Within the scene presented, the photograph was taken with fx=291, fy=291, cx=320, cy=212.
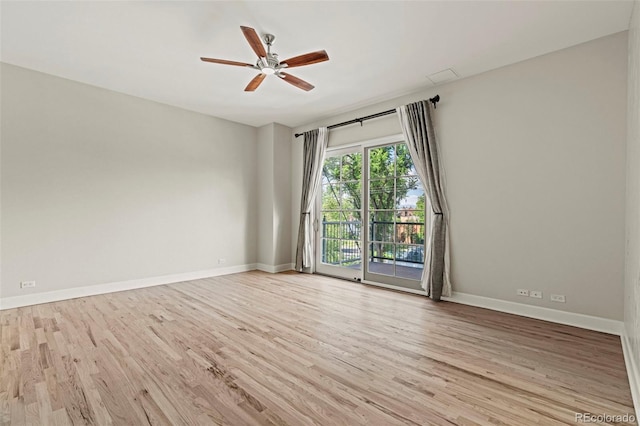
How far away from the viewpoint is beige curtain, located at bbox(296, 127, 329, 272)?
217 inches

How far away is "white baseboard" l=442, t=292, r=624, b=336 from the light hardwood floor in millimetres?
151

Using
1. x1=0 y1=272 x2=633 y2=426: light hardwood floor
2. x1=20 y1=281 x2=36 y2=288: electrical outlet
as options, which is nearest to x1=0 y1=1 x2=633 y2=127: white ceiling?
x1=20 y1=281 x2=36 y2=288: electrical outlet

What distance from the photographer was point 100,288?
13.6 feet

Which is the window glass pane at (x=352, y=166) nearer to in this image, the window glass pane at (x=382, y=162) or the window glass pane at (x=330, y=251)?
the window glass pane at (x=382, y=162)

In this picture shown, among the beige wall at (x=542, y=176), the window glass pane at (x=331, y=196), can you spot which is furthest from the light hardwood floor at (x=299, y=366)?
the window glass pane at (x=331, y=196)

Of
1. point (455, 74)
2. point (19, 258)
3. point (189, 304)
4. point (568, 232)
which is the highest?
point (455, 74)

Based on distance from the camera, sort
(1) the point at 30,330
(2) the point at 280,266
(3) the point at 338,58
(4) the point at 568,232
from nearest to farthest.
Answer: (1) the point at 30,330 → (4) the point at 568,232 → (3) the point at 338,58 → (2) the point at 280,266

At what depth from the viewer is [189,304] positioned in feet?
12.2

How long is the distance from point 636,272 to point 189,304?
4.26 meters

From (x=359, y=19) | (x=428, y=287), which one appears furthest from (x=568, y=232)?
(x=359, y=19)

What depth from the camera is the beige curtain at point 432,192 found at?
12.7ft

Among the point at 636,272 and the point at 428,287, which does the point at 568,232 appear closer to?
the point at 636,272

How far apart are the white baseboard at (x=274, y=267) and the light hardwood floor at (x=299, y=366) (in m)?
2.13

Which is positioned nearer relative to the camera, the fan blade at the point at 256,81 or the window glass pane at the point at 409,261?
the fan blade at the point at 256,81
